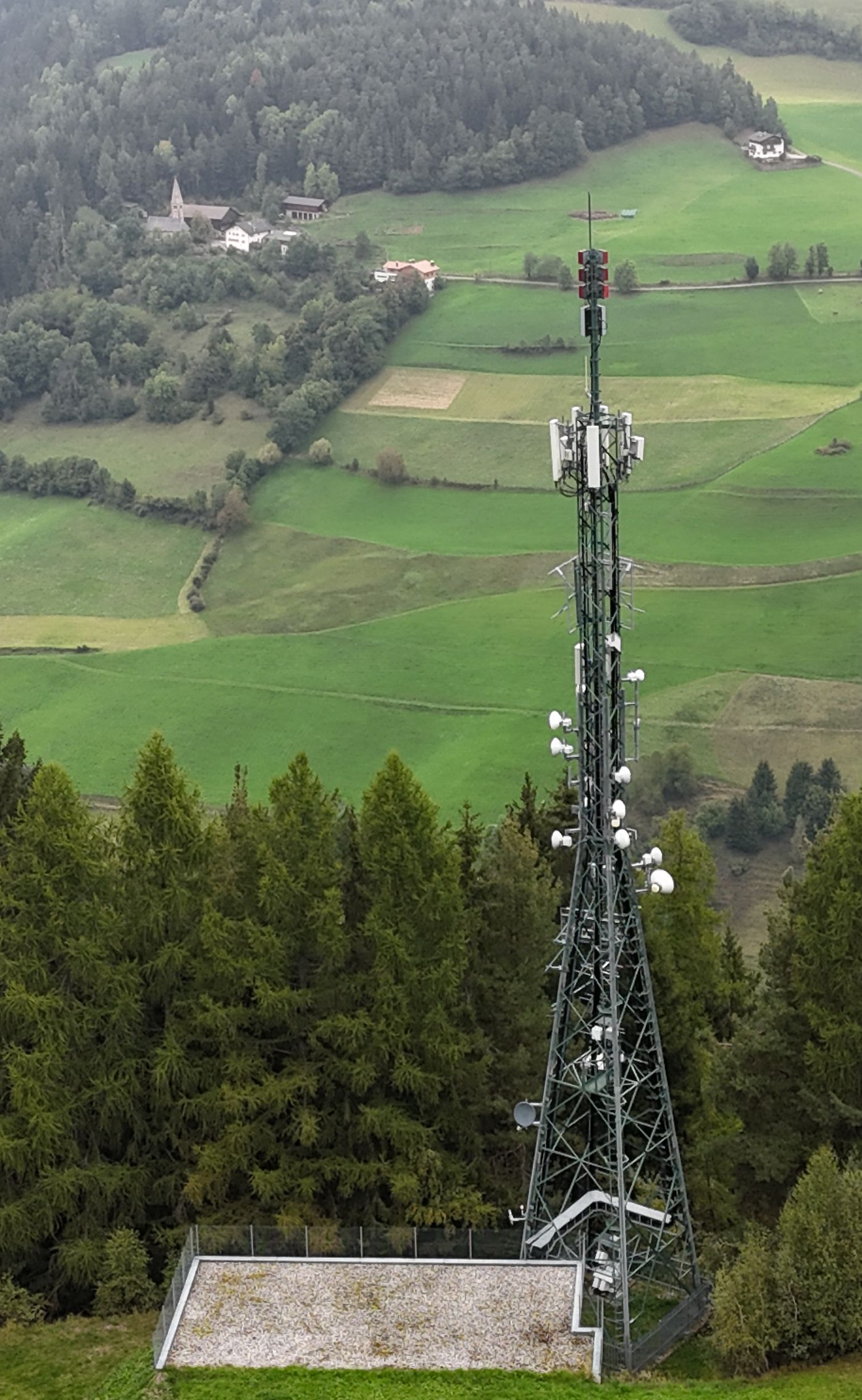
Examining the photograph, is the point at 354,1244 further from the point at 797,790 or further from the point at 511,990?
the point at 797,790

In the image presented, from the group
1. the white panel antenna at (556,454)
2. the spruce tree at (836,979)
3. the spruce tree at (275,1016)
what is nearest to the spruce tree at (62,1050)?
the spruce tree at (275,1016)

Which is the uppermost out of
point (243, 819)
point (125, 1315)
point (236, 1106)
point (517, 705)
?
point (243, 819)

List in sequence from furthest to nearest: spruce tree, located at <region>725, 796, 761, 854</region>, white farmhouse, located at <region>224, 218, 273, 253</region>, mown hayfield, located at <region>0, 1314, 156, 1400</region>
→ white farmhouse, located at <region>224, 218, 273, 253</region>, spruce tree, located at <region>725, 796, 761, 854</region>, mown hayfield, located at <region>0, 1314, 156, 1400</region>

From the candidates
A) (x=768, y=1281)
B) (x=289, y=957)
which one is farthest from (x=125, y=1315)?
(x=768, y=1281)

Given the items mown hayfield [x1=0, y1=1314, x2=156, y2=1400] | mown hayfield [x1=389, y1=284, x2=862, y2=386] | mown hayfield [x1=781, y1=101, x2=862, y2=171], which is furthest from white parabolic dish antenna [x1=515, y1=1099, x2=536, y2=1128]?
mown hayfield [x1=781, y1=101, x2=862, y2=171]

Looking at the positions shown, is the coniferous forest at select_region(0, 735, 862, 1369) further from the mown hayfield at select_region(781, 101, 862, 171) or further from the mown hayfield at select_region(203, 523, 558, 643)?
the mown hayfield at select_region(781, 101, 862, 171)

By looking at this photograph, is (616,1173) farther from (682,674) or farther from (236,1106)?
(682,674)

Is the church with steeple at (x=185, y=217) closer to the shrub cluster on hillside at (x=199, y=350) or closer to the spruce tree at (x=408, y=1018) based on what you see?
the shrub cluster on hillside at (x=199, y=350)
